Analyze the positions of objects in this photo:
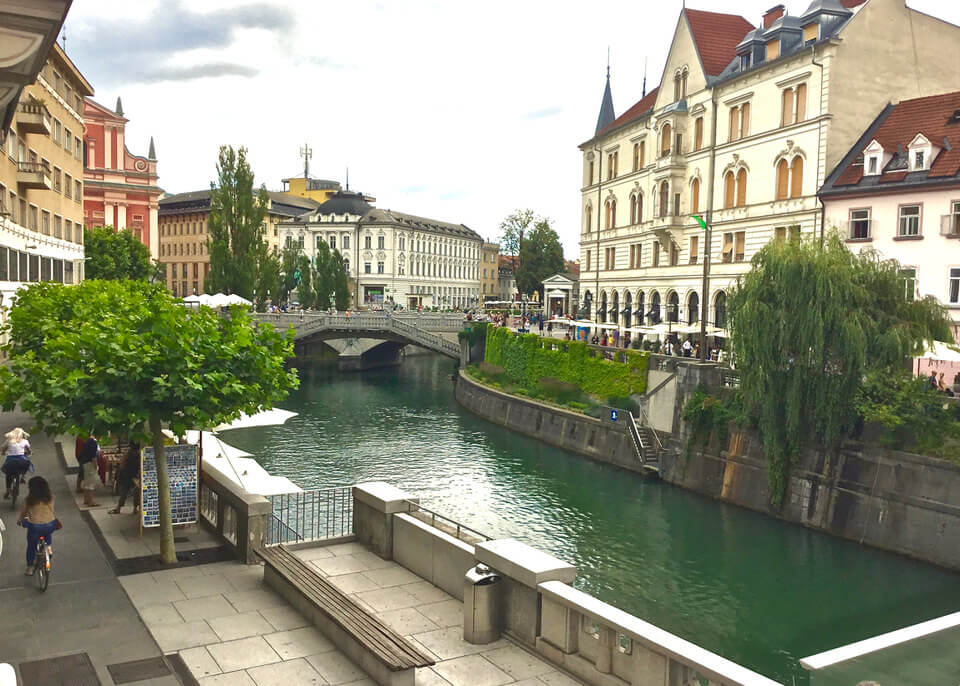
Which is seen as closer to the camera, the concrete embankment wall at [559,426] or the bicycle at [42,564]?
the bicycle at [42,564]

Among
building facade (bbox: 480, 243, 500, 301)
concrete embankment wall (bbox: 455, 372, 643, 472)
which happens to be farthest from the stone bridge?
building facade (bbox: 480, 243, 500, 301)

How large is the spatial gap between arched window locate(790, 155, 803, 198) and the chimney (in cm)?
1345

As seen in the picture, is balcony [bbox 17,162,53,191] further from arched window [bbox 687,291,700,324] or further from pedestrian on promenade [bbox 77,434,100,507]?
arched window [bbox 687,291,700,324]

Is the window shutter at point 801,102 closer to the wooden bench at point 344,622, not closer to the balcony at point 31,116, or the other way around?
the balcony at point 31,116

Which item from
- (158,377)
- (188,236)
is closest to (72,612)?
(158,377)

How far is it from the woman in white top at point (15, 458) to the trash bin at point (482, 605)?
517 inches

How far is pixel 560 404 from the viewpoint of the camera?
161 ft

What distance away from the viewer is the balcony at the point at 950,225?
123 feet

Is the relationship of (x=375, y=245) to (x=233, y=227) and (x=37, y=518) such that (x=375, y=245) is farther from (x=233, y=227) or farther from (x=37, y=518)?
(x=37, y=518)

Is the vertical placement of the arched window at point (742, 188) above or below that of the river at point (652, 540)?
above

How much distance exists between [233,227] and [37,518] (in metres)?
61.0

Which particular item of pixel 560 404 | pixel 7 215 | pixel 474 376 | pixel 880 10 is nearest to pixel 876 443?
pixel 560 404

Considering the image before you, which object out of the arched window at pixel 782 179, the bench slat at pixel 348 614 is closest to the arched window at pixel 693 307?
the arched window at pixel 782 179

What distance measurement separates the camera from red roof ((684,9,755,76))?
55.1 meters
